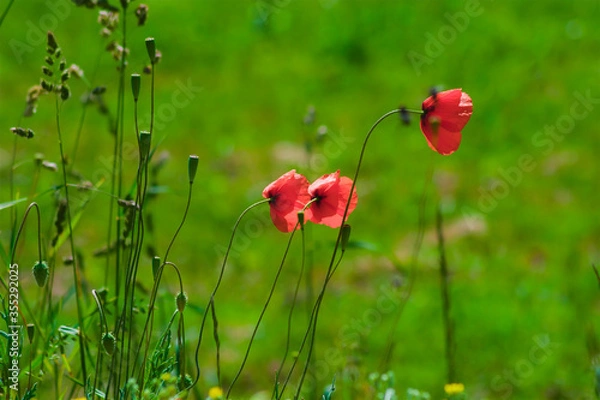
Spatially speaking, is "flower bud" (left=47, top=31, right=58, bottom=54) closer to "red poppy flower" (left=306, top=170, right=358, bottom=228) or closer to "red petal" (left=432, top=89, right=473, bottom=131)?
"red poppy flower" (left=306, top=170, right=358, bottom=228)

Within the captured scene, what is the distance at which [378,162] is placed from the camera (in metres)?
5.14

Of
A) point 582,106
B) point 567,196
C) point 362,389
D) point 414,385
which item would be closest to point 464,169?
point 567,196

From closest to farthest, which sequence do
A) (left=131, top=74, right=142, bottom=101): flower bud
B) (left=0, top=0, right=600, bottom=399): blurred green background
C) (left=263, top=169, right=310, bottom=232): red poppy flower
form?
(left=131, top=74, right=142, bottom=101): flower bud, (left=263, top=169, right=310, bottom=232): red poppy flower, (left=0, top=0, right=600, bottom=399): blurred green background

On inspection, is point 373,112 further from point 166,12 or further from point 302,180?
point 302,180

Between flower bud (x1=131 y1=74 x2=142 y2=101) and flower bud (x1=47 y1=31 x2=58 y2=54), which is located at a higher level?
flower bud (x1=47 y1=31 x2=58 y2=54)

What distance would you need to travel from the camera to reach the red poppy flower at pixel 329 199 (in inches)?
59.7

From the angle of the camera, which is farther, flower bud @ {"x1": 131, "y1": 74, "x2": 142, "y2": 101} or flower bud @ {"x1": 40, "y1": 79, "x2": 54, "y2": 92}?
flower bud @ {"x1": 40, "y1": 79, "x2": 54, "y2": 92}

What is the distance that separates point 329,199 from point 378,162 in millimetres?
3636

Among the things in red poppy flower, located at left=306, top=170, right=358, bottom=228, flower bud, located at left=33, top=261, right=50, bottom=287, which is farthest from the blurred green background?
flower bud, located at left=33, top=261, right=50, bottom=287

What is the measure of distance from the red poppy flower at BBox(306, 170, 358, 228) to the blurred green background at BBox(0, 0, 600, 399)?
2.10 ft

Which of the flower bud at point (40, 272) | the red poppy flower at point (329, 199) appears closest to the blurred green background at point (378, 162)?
the red poppy flower at point (329, 199)

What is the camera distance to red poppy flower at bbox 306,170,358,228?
1.52 meters

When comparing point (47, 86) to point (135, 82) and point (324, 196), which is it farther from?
point (324, 196)

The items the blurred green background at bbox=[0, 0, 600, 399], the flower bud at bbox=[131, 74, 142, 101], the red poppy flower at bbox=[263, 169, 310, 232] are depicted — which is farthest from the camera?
the blurred green background at bbox=[0, 0, 600, 399]
